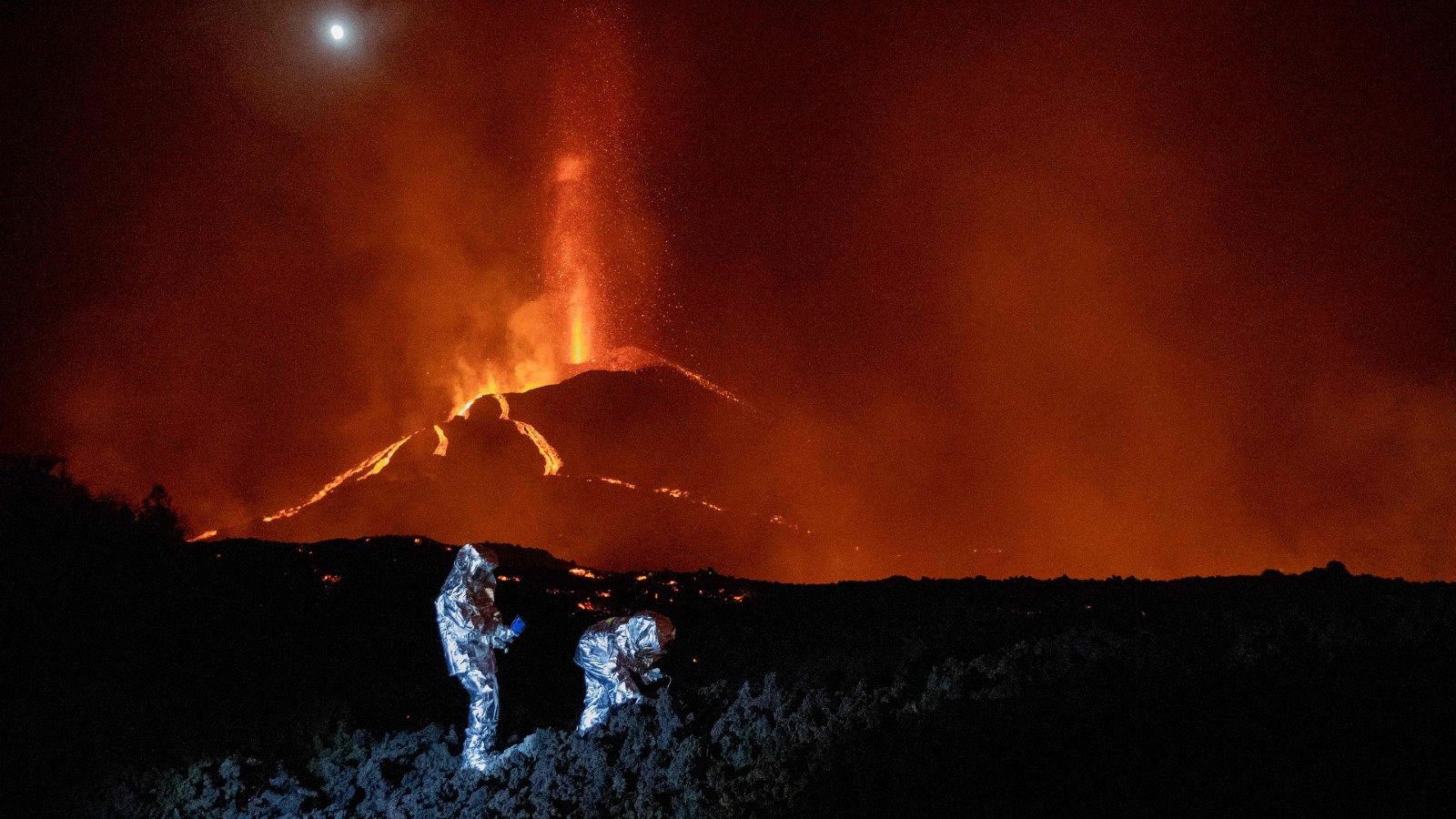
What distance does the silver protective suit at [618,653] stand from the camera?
8883mm

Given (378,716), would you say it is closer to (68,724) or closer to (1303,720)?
(68,724)

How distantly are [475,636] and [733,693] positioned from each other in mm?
2331

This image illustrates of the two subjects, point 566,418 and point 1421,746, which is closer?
point 1421,746

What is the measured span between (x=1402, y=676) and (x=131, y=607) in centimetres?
1423

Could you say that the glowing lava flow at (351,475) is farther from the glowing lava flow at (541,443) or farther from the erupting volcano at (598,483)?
the glowing lava flow at (541,443)

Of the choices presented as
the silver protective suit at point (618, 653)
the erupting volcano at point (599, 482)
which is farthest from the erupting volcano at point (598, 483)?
the silver protective suit at point (618, 653)

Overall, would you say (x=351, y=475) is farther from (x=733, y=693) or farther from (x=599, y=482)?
(x=733, y=693)

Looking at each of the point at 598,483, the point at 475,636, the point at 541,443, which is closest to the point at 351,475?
the point at 541,443

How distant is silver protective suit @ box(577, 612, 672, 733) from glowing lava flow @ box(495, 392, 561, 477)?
28.6 metres

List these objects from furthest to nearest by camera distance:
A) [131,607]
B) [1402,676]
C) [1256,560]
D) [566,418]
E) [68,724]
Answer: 1. [566,418]
2. [1256,560]
3. [131,607]
4. [68,724]
5. [1402,676]

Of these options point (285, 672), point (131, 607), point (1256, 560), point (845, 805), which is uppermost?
point (1256, 560)

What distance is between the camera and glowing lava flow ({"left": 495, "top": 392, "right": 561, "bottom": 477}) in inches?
1490

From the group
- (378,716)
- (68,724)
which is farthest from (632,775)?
(68,724)

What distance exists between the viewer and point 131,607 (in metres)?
13.6
